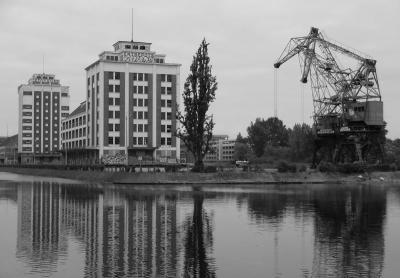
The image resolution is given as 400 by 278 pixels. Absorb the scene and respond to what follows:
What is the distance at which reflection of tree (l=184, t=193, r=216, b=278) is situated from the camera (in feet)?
89.9

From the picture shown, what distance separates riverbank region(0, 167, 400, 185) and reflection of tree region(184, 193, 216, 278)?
49.7 metres

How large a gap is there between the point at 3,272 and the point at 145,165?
10081cm

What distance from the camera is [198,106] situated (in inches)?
4154

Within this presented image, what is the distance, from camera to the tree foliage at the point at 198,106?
105250mm

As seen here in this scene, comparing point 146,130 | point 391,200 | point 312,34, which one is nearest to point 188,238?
point 391,200

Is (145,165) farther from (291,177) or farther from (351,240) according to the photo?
(351,240)

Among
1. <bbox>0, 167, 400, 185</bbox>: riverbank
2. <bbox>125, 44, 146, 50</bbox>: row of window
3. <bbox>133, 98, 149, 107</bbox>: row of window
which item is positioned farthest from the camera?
<bbox>125, 44, 146, 50</bbox>: row of window

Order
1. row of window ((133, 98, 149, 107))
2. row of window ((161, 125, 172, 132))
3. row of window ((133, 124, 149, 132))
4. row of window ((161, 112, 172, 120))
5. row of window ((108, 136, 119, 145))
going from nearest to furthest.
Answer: row of window ((108, 136, 119, 145)) → row of window ((133, 124, 149, 132)) → row of window ((133, 98, 149, 107)) → row of window ((161, 125, 172, 132)) → row of window ((161, 112, 172, 120))

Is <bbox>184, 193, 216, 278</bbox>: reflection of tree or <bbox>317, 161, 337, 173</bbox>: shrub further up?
<bbox>317, 161, 337, 173</bbox>: shrub

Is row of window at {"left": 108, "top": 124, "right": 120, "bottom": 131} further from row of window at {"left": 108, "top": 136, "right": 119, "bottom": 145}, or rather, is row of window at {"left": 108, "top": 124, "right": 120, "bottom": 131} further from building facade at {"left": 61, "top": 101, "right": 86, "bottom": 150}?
Answer: building facade at {"left": 61, "top": 101, "right": 86, "bottom": 150}

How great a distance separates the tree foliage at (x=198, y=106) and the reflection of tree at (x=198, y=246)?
52.2 metres

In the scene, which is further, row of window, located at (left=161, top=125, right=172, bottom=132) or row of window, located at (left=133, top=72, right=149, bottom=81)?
row of window, located at (left=161, top=125, right=172, bottom=132)

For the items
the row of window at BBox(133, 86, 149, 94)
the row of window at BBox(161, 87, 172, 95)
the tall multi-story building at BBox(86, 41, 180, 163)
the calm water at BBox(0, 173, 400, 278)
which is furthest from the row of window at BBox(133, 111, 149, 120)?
the calm water at BBox(0, 173, 400, 278)

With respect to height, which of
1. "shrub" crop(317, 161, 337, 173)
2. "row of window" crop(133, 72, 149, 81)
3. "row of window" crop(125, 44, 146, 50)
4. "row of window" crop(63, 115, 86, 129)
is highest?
"row of window" crop(125, 44, 146, 50)
